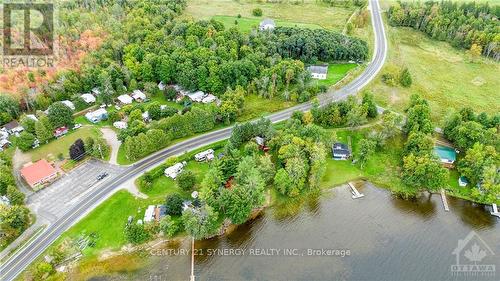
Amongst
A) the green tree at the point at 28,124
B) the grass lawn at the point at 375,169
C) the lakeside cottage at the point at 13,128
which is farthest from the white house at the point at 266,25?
the lakeside cottage at the point at 13,128

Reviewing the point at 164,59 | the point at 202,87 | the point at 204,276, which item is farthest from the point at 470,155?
the point at 164,59

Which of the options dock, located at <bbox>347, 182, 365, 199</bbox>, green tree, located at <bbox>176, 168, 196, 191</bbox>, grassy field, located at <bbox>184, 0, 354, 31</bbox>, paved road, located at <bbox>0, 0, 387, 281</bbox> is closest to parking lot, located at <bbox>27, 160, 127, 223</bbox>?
paved road, located at <bbox>0, 0, 387, 281</bbox>

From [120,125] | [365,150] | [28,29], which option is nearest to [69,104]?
[120,125]

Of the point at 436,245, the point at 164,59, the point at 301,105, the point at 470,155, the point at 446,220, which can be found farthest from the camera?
the point at 164,59

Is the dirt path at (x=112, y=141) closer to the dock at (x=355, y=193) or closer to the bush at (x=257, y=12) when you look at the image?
the dock at (x=355, y=193)

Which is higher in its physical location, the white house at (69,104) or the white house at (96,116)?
the white house at (69,104)

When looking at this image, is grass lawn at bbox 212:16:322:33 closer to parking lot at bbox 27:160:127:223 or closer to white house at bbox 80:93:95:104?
white house at bbox 80:93:95:104

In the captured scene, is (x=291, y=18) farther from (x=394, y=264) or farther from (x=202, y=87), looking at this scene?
(x=394, y=264)
